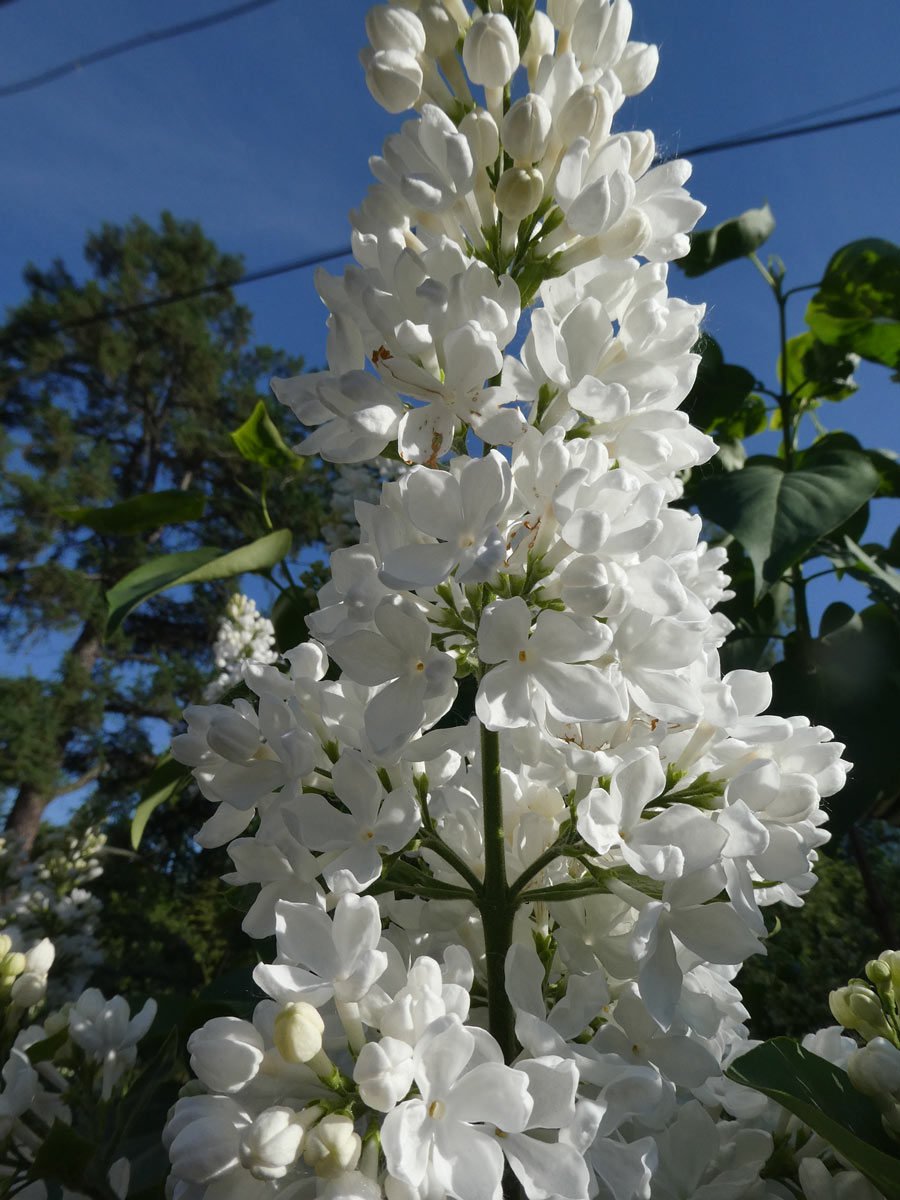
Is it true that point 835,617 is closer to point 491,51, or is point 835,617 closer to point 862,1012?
point 862,1012

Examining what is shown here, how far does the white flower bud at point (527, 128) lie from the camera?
574 millimetres

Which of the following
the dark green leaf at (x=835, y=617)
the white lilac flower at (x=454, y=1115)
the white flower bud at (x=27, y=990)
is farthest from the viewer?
the dark green leaf at (x=835, y=617)

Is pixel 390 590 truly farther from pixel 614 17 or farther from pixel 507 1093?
pixel 614 17

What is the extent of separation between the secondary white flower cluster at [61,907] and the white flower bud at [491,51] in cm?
307

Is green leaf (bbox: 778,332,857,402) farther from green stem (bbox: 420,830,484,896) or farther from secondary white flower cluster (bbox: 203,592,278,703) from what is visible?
secondary white flower cluster (bbox: 203,592,278,703)

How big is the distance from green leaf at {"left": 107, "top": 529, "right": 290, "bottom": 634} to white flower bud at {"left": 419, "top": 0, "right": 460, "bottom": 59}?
0.64 metres

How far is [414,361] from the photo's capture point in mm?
551

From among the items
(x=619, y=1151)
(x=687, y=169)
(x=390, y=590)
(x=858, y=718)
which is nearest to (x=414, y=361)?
(x=390, y=590)

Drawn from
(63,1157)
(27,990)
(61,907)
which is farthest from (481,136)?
(61,907)

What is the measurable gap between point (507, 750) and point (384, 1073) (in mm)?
236


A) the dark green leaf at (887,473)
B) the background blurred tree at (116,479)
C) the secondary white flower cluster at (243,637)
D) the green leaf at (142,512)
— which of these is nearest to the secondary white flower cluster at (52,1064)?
the green leaf at (142,512)

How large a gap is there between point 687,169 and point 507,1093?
1.98 feet

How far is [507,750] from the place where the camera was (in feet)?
1.94

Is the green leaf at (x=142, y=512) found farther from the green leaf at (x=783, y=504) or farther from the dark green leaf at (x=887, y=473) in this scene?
the dark green leaf at (x=887, y=473)
